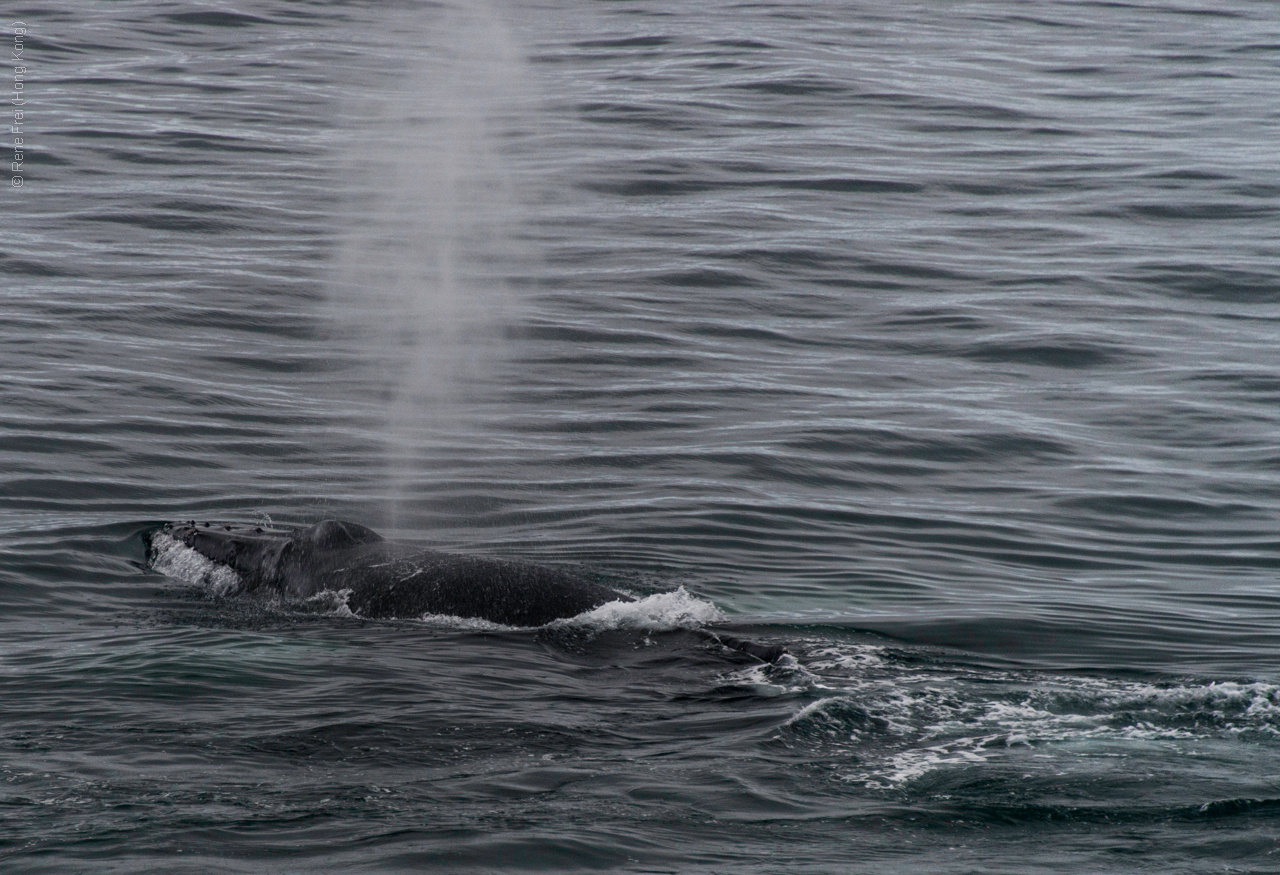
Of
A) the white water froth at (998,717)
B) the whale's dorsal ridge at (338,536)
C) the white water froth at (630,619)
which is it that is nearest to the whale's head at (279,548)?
the whale's dorsal ridge at (338,536)

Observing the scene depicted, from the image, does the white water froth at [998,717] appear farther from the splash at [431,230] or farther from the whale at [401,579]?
the splash at [431,230]

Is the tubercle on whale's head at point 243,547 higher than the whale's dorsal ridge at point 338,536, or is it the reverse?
the whale's dorsal ridge at point 338,536

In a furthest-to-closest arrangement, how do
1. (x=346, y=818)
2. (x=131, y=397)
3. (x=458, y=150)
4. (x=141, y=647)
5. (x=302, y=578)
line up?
(x=458, y=150) < (x=131, y=397) < (x=302, y=578) < (x=141, y=647) < (x=346, y=818)

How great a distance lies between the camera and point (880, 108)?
36.8 m

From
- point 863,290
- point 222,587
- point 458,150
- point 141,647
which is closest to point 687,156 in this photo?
point 458,150

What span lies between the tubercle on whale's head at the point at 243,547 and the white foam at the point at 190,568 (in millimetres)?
55

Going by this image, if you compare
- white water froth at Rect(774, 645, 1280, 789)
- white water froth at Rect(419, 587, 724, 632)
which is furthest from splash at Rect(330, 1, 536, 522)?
white water froth at Rect(774, 645, 1280, 789)

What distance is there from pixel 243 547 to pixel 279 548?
528 mm

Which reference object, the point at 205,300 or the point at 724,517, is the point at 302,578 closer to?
the point at 724,517

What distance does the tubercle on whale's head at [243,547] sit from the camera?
13.5 metres

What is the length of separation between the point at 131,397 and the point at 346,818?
13.2m

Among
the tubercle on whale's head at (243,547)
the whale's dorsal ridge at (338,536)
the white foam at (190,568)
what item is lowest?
the white foam at (190,568)

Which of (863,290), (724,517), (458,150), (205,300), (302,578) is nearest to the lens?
(302,578)

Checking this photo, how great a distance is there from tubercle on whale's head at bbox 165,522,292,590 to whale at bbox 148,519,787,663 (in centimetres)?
1
